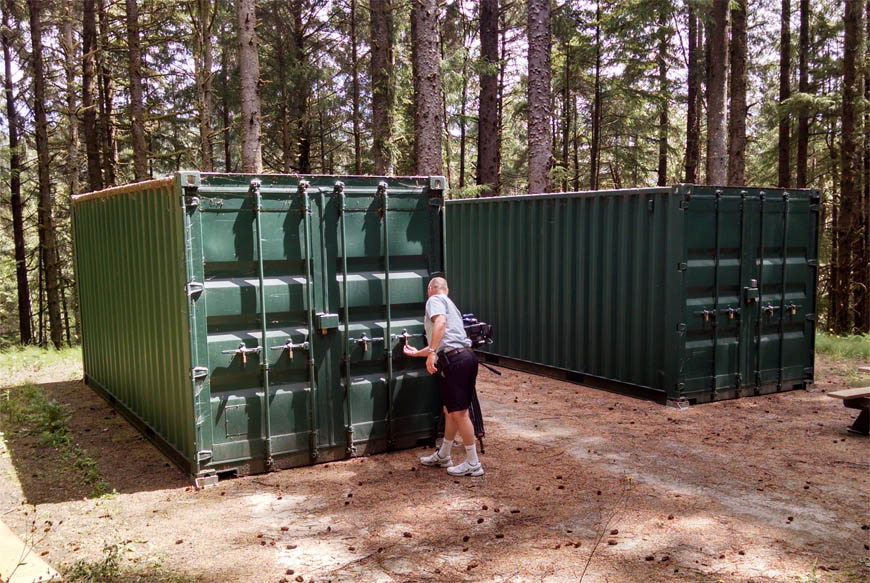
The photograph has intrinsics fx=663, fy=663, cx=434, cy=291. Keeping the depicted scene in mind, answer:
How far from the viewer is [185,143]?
2123 cm

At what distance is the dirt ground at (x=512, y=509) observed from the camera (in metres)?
4.22

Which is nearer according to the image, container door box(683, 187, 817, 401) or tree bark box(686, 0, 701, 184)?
container door box(683, 187, 817, 401)

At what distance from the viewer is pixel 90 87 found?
579 inches

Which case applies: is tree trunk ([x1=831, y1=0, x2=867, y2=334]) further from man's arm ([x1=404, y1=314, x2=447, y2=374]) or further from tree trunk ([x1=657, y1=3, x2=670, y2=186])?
man's arm ([x1=404, y1=314, x2=447, y2=374])

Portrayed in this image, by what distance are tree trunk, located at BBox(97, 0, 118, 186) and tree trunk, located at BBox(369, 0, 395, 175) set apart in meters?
6.25

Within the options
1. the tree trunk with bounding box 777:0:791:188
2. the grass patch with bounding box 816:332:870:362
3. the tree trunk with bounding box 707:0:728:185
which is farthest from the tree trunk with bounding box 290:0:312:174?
the grass patch with bounding box 816:332:870:362

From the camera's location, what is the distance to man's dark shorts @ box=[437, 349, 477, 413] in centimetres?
580

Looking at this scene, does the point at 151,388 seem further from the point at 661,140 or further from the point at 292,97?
the point at 661,140

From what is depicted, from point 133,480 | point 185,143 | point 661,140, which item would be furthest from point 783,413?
point 185,143

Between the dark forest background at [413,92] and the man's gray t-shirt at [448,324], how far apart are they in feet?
19.3

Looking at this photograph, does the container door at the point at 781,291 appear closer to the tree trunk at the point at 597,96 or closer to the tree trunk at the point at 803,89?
the tree trunk at the point at 803,89

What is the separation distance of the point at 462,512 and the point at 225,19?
17455mm

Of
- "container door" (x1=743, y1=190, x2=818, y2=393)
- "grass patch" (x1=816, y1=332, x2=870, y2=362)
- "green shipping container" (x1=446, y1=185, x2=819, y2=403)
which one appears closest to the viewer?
"green shipping container" (x1=446, y1=185, x2=819, y2=403)

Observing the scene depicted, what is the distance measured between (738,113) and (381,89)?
7975 millimetres
